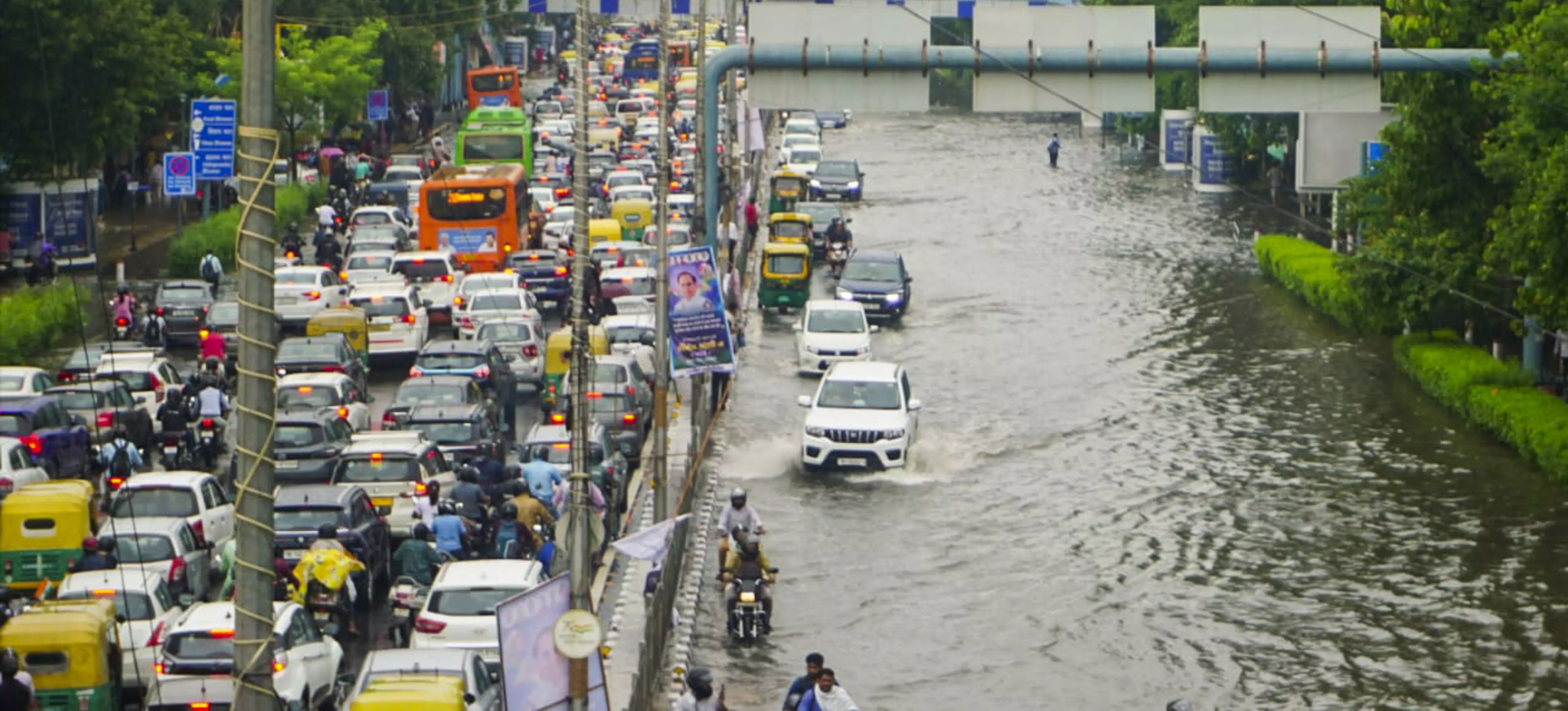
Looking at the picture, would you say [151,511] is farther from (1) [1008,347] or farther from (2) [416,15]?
(2) [416,15]

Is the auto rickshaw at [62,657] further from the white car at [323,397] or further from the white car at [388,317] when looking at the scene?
the white car at [388,317]

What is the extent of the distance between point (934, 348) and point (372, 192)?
75.4ft

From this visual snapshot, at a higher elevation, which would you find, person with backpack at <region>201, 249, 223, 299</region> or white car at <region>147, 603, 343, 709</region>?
person with backpack at <region>201, 249, 223, 299</region>

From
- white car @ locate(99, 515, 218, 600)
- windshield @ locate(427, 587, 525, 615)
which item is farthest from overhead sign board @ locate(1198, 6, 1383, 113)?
white car @ locate(99, 515, 218, 600)

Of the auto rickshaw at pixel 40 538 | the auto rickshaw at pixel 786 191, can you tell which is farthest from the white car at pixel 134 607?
the auto rickshaw at pixel 786 191

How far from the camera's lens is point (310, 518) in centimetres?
2753

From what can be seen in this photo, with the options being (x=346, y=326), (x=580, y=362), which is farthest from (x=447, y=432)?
(x=580, y=362)

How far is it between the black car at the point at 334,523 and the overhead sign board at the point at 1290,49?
14.5 meters

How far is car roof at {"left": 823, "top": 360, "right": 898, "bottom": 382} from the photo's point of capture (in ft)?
127

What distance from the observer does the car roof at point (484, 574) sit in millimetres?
24156

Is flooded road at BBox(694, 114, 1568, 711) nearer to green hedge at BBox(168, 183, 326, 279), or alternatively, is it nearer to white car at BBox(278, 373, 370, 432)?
white car at BBox(278, 373, 370, 432)

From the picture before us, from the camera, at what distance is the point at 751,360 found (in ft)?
160

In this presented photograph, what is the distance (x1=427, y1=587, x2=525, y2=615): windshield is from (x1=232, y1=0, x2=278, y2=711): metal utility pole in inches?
456

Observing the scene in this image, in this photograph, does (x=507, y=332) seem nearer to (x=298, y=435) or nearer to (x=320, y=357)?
(x=320, y=357)
